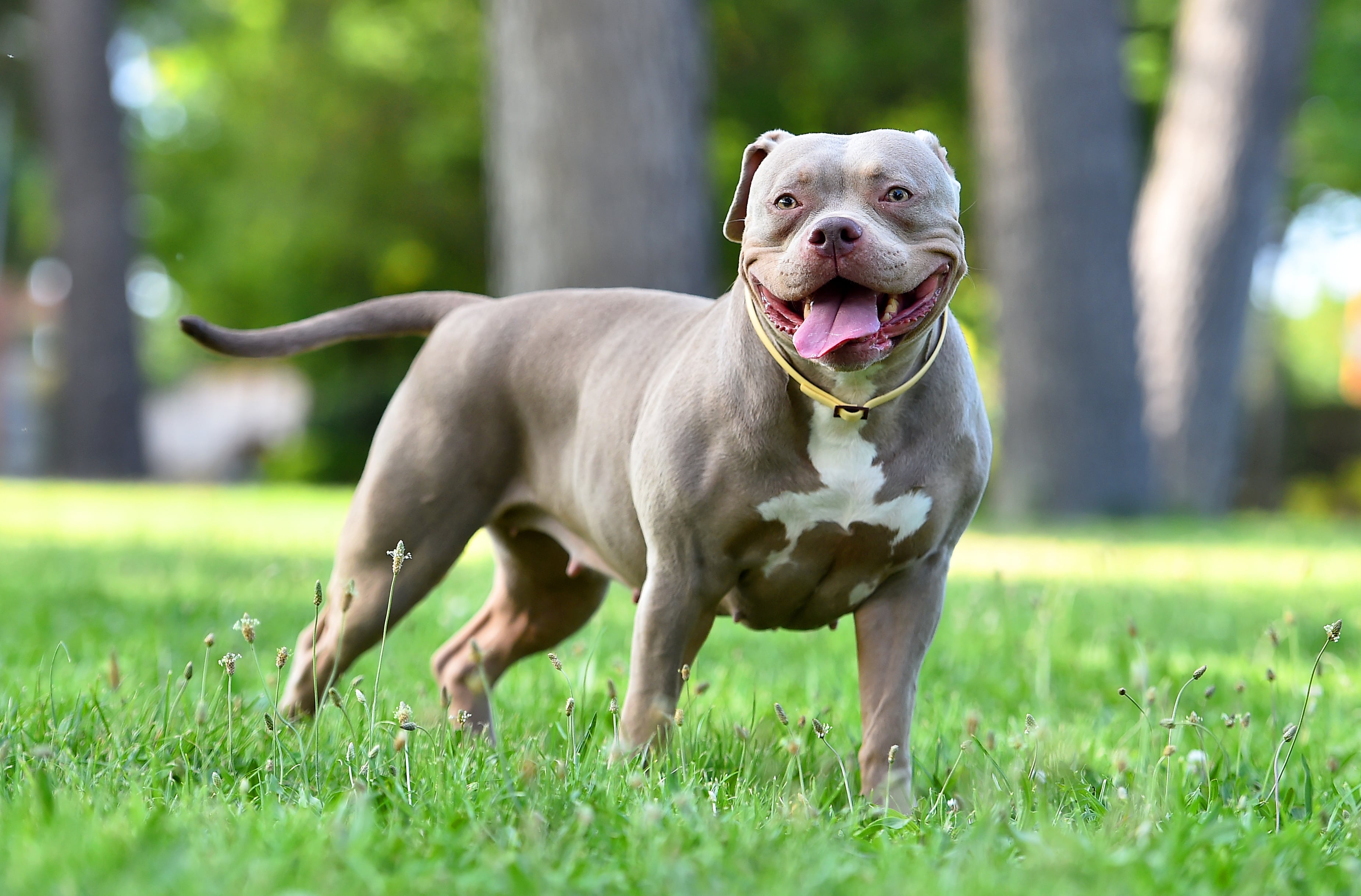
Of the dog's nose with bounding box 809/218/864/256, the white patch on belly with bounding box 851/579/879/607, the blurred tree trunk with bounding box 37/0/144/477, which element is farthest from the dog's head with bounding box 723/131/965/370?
the blurred tree trunk with bounding box 37/0/144/477

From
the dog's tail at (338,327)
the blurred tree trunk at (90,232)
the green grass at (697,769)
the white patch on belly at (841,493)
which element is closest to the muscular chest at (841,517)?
the white patch on belly at (841,493)

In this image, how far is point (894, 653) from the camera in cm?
301

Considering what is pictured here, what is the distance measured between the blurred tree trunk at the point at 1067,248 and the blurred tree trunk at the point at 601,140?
3369 mm

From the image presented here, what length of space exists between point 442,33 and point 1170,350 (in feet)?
35.4

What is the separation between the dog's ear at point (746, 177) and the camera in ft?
9.73

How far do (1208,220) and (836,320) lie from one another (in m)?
10.7

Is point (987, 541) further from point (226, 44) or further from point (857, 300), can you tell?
point (226, 44)

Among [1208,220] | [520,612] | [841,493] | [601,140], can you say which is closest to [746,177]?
[841,493]

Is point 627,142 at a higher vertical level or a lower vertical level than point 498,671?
higher

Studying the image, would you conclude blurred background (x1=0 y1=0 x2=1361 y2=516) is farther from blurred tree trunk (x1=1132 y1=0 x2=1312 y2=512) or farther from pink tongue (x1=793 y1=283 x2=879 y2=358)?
pink tongue (x1=793 y1=283 x2=879 y2=358)

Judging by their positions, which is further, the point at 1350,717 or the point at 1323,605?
the point at 1323,605

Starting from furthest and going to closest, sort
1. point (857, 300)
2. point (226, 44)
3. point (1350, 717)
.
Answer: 1. point (226, 44)
2. point (1350, 717)
3. point (857, 300)

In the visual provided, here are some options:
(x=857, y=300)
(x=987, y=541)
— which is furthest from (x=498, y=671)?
(x=987, y=541)

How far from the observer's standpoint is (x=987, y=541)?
29.3 feet
